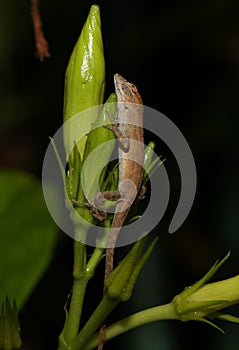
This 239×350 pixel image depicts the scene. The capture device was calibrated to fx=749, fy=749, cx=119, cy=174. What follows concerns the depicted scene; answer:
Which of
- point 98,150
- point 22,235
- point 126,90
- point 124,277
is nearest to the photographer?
point 124,277

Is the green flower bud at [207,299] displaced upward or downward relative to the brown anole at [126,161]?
downward

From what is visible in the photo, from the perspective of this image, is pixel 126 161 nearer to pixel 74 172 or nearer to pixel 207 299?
pixel 74 172

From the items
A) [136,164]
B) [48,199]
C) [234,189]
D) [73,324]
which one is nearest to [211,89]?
[234,189]

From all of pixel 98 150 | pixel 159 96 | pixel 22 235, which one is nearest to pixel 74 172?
pixel 98 150

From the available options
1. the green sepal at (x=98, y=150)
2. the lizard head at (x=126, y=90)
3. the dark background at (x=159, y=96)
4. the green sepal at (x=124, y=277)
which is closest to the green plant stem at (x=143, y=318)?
the green sepal at (x=124, y=277)

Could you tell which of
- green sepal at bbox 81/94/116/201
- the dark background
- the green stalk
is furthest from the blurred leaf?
the dark background

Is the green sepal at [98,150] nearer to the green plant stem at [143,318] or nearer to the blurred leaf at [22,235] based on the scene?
the green plant stem at [143,318]
